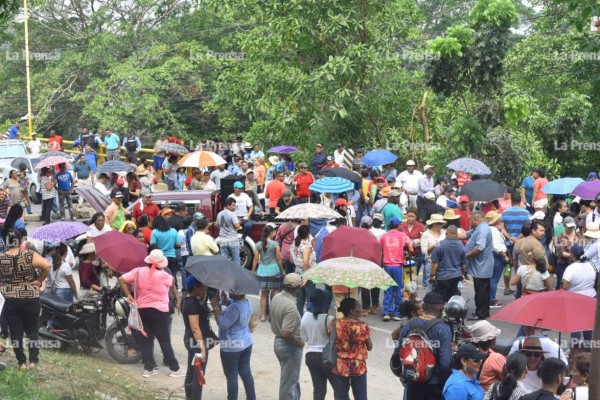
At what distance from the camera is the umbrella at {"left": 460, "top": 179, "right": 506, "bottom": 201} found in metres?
19.5

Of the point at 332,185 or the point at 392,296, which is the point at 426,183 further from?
the point at 392,296

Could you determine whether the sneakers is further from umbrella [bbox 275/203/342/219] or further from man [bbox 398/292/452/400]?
man [bbox 398/292/452/400]

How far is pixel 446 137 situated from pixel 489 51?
2706 millimetres

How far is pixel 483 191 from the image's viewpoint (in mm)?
19547

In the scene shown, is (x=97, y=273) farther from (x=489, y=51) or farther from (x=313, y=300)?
(x=489, y=51)

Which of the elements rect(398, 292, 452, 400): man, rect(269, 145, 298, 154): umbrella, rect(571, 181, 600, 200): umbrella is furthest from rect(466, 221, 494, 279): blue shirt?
rect(269, 145, 298, 154): umbrella

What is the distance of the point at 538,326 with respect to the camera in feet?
33.9

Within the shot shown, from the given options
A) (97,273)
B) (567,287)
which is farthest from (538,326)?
(97,273)

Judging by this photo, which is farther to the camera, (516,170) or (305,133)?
(305,133)

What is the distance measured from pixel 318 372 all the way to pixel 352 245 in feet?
12.8

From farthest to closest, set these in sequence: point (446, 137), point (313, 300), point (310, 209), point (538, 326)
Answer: point (446, 137)
point (310, 209)
point (313, 300)
point (538, 326)

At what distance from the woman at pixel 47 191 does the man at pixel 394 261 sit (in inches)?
439

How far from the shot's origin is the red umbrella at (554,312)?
10.2m

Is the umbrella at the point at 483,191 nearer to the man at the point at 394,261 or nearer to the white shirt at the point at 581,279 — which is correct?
the man at the point at 394,261
